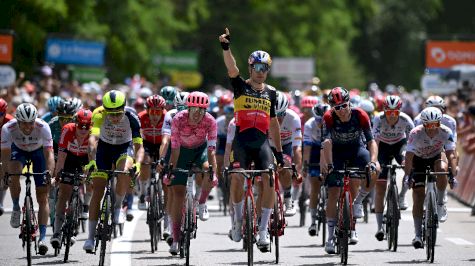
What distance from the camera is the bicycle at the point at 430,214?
17359 mm

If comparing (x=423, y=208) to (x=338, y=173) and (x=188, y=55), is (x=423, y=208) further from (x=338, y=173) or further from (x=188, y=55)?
(x=188, y=55)

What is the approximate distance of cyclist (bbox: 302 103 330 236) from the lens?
2112 cm

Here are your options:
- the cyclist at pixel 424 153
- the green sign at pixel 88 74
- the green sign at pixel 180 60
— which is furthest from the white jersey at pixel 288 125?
the green sign at pixel 180 60

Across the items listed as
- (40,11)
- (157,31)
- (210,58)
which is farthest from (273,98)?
(210,58)

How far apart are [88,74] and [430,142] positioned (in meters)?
32.5

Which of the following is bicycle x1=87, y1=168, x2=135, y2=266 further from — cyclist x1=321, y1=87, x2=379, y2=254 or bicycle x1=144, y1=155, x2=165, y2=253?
cyclist x1=321, y1=87, x2=379, y2=254

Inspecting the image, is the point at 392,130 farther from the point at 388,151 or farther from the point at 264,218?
the point at 264,218

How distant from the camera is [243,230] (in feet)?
52.8

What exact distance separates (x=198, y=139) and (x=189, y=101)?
0.70 m

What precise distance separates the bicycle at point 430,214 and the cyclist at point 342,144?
2.02ft

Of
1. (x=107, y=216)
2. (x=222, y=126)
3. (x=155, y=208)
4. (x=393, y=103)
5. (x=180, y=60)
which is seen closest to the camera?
(x=107, y=216)

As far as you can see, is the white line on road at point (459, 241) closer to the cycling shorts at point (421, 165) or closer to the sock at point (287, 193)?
the cycling shorts at point (421, 165)

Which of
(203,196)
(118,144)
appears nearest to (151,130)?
(203,196)

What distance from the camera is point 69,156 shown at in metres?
18.7
